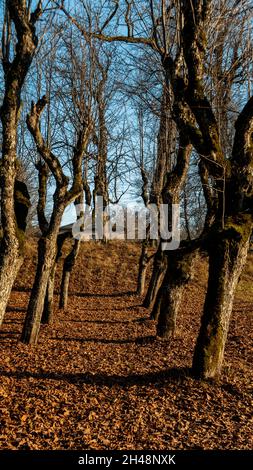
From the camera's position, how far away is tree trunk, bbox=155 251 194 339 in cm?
959

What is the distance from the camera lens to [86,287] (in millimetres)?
19688

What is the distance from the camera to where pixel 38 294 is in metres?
9.09

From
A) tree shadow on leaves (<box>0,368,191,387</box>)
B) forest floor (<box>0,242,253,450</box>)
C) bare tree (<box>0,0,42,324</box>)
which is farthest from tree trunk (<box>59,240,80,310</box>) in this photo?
tree shadow on leaves (<box>0,368,191,387</box>)

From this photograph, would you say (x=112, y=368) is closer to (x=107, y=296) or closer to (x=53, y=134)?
(x=53, y=134)

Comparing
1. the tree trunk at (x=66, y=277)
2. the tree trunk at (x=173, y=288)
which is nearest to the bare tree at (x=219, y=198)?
the tree trunk at (x=173, y=288)

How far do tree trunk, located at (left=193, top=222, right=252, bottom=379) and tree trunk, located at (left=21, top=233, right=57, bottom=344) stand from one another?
14.3 ft

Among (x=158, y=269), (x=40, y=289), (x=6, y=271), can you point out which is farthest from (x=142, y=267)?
(x=6, y=271)

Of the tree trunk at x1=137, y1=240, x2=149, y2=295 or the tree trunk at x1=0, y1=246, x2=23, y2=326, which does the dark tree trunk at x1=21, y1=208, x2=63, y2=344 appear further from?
the tree trunk at x1=137, y1=240, x2=149, y2=295

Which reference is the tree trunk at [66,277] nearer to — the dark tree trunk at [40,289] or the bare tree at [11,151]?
the dark tree trunk at [40,289]

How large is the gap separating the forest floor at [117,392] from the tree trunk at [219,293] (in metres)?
0.40

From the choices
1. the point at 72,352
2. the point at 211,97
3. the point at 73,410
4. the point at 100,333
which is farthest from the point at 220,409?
the point at 211,97

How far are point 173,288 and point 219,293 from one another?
11.7 ft

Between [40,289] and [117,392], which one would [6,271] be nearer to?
[40,289]

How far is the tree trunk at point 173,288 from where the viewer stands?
959cm
